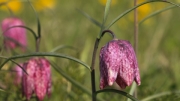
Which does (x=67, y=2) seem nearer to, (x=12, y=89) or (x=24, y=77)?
(x=12, y=89)

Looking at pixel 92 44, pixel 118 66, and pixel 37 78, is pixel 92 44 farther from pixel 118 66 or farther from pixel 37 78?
pixel 118 66

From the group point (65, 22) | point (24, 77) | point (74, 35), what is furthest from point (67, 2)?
point (24, 77)

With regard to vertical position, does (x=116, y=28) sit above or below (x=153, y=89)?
above

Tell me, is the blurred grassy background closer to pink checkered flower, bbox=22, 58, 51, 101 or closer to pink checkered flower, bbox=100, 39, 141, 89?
pink checkered flower, bbox=22, 58, 51, 101

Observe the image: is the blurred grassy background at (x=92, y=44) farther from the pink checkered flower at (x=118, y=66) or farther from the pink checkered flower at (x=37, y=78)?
the pink checkered flower at (x=118, y=66)

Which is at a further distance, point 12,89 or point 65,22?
point 65,22

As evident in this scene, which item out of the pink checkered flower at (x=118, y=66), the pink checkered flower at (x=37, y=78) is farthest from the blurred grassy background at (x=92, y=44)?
the pink checkered flower at (x=118, y=66)

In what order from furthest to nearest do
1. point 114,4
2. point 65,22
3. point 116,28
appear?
point 114,4
point 65,22
point 116,28
